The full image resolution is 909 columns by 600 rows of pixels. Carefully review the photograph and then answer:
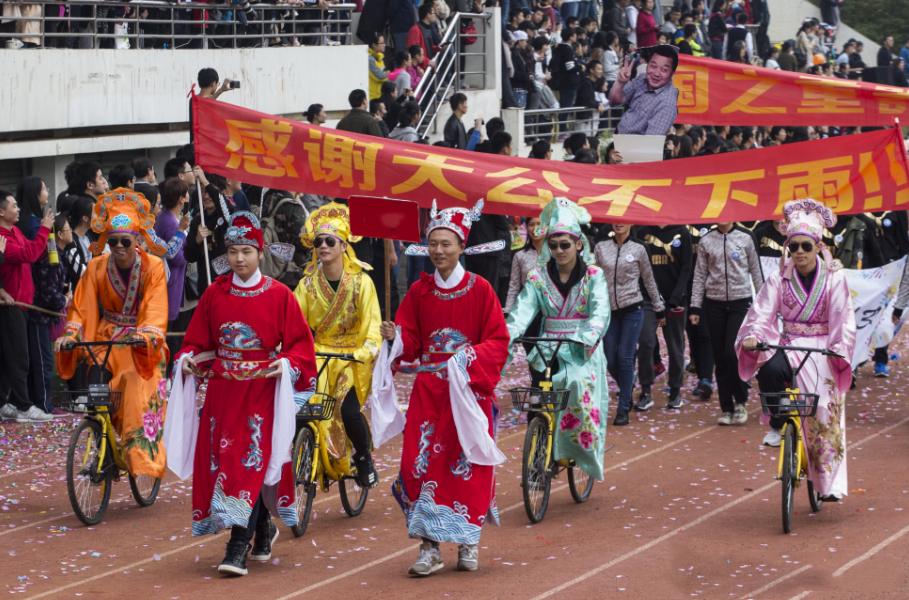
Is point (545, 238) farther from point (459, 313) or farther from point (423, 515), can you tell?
point (423, 515)

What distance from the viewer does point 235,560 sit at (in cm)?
648

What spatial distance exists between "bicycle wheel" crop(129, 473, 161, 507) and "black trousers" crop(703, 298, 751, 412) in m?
4.82

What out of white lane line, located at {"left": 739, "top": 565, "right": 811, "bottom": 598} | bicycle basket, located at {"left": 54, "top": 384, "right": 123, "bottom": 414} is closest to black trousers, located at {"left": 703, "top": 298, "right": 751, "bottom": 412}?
white lane line, located at {"left": 739, "top": 565, "right": 811, "bottom": 598}

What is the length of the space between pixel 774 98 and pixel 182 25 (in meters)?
7.50

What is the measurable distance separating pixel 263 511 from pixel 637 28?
18728mm

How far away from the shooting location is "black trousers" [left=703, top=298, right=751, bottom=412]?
34.7 ft

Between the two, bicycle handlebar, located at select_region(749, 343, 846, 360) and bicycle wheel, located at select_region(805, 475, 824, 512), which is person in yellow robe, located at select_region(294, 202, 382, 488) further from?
bicycle wheel, located at select_region(805, 475, 824, 512)

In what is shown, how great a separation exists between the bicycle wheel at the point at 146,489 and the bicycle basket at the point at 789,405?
154 inches

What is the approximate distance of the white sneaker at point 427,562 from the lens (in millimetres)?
6504

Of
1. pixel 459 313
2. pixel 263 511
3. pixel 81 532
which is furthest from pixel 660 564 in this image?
pixel 81 532

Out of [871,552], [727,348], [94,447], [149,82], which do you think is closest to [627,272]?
[727,348]

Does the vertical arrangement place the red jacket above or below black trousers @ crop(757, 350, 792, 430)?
→ above

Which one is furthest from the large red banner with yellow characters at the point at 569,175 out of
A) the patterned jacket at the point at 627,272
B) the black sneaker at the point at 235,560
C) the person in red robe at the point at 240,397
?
the black sneaker at the point at 235,560

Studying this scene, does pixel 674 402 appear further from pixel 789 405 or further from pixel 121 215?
pixel 121 215
